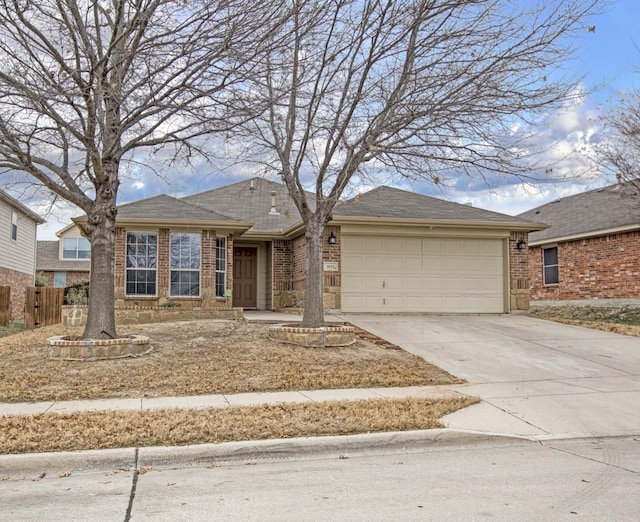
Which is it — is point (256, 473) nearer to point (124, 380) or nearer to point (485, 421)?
point (485, 421)

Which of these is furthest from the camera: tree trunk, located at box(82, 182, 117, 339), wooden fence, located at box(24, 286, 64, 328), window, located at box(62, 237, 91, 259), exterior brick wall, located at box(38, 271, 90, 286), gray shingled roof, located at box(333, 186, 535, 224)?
window, located at box(62, 237, 91, 259)

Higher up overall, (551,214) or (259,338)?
(551,214)

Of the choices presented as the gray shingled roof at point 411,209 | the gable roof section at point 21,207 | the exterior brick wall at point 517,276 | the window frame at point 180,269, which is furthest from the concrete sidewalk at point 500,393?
the gable roof section at point 21,207

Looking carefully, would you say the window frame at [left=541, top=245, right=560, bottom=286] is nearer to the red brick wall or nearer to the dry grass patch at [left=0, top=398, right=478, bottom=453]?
the red brick wall

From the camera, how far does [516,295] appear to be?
17.2 metres

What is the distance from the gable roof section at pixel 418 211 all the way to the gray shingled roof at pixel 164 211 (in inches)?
151

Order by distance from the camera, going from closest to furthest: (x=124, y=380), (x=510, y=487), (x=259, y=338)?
1. (x=510, y=487)
2. (x=124, y=380)
3. (x=259, y=338)

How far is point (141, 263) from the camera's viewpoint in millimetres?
16125

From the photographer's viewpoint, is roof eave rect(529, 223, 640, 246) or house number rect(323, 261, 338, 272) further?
roof eave rect(529, 223, 640, 246)

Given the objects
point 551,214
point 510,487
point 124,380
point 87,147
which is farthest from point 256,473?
point 551,214

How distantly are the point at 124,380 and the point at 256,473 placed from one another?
4100 mm

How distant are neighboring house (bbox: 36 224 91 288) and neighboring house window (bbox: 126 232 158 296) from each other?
19332 mm

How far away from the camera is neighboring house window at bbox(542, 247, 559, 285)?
73.6 ft

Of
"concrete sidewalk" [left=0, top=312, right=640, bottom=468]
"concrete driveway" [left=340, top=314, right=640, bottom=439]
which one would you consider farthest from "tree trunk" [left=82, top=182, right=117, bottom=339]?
"concrete driveway" [left=340, top=314, right=640, bottom=439]
